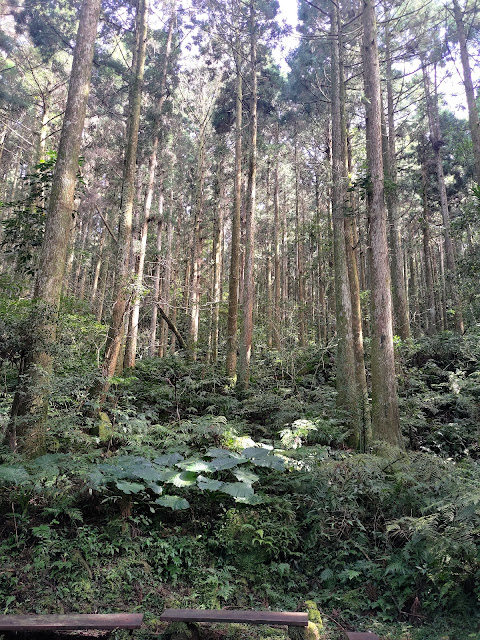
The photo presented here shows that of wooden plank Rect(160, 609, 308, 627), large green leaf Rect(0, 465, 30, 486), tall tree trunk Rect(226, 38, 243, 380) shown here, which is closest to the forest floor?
large green leaf Rect(0, 465, 30, 486)

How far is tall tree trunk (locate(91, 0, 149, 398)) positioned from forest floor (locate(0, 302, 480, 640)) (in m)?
1.85

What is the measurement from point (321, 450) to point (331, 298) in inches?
897

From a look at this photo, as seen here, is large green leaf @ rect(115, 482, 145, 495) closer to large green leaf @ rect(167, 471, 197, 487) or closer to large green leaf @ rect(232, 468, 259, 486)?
large green leaf @ rect(167, 471, 197, 487)

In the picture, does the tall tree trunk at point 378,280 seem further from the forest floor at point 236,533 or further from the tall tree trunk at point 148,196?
the tall tree trunk at point 148,196

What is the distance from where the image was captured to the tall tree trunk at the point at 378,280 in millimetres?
7379

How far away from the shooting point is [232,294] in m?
12.8

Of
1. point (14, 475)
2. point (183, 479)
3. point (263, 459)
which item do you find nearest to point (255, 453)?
point (263, 459)

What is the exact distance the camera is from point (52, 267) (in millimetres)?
5570

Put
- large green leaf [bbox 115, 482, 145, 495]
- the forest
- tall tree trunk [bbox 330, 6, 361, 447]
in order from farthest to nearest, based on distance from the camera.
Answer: tall tree trunk [bbox 330, 6, 361, 447]
large green leaf [bbox 115, 482, 145, 495]
the forest

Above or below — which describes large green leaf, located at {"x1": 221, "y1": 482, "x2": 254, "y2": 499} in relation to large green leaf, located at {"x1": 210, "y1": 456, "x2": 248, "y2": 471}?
below

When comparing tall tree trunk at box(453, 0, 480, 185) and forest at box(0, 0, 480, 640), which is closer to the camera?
forest at box(0, 0, 480, 640)

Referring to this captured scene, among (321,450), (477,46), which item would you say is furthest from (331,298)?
(321,450)

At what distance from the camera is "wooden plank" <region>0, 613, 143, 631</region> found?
9.18 feet

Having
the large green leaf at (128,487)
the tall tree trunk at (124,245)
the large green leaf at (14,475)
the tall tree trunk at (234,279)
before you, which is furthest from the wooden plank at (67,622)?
the tall tree trunk at (234,279)
